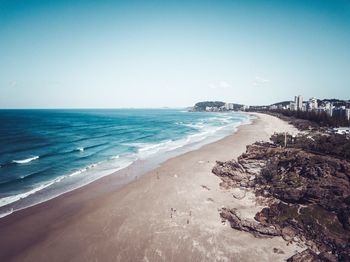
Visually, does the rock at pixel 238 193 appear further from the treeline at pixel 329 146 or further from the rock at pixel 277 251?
the treeline at pixel 329 146

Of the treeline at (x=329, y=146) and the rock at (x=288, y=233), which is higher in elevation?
the treeline at (x=329, y=146)

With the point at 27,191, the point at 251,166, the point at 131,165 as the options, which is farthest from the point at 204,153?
the point at 27,191

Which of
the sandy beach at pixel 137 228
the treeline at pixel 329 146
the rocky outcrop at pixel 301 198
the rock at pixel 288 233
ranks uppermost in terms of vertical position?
the treeline at pixel 329 146

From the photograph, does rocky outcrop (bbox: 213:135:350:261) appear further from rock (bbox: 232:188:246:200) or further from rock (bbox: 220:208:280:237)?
rock (bbox: 232:188:246:200)

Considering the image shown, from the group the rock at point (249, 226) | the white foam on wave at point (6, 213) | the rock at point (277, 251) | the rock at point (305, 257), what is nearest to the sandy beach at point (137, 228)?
the rock at point (277, 251)

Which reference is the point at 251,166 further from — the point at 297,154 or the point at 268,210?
the point at 268,210

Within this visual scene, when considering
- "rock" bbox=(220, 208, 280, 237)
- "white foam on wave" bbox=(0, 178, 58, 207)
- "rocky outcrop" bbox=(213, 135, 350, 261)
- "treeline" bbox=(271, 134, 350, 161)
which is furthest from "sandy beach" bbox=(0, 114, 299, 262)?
"treeline" bbox=(271, 134, 350, 161)
